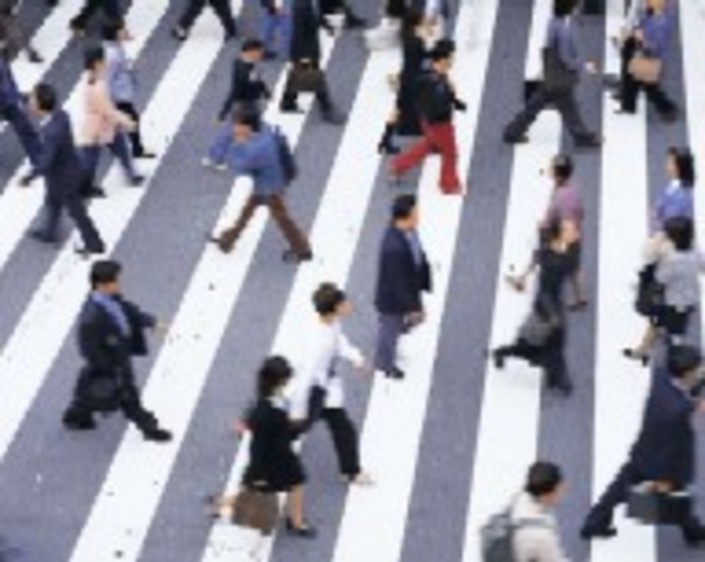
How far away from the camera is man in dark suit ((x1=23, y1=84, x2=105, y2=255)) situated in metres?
14.1

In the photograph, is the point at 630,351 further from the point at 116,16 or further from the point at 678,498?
the point at 116,16

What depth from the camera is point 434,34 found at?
17.1m

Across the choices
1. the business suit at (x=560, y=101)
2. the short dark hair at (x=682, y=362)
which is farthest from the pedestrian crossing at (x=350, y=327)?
the short dark hair at (x=682, y=362)

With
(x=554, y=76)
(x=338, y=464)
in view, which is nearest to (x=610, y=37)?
(x=554, y=76)

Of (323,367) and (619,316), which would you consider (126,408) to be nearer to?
(323,367)

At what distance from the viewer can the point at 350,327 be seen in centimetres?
1389

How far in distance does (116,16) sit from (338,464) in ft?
28.6

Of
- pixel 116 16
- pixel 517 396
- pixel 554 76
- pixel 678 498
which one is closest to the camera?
pixel 678 498

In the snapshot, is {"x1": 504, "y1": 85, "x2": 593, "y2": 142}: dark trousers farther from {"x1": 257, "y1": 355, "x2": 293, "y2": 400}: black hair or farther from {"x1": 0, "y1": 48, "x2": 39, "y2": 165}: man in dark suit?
{"x1": 257, "y1": 355, "x2": 293, "y2": 400}: black hair

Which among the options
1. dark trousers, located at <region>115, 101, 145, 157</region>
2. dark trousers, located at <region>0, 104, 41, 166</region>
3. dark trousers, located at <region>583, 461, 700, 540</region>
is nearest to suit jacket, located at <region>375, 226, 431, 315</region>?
dark trousers, located at <region>583, 461, 700, 540</region>

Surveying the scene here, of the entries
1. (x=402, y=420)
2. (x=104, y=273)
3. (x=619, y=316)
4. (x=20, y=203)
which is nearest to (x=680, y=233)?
(x=619, y=316)

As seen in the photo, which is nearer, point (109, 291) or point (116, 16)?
point (109, 291)

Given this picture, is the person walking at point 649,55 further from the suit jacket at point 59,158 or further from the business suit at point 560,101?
the suit jacket at point 59,158

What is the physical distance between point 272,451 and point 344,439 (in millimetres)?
1100
